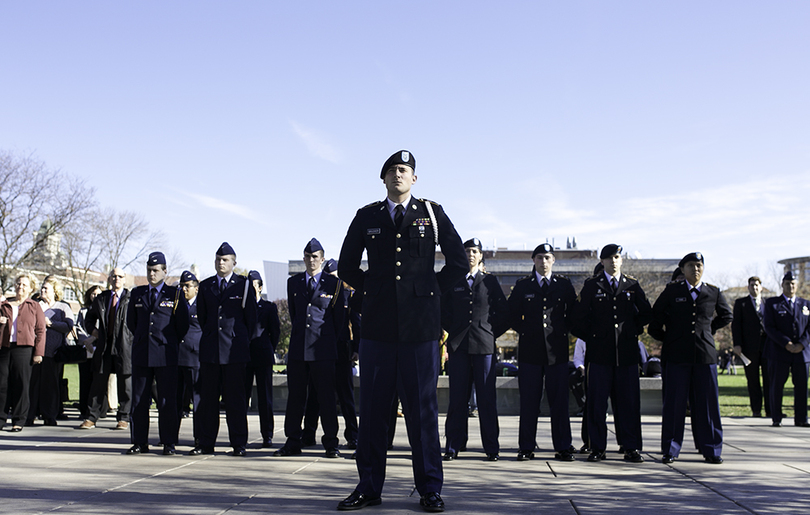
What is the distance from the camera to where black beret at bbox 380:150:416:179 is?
5453 millimetres

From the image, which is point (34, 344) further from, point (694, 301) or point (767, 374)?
point (767, 374)

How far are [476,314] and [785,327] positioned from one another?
662 cm

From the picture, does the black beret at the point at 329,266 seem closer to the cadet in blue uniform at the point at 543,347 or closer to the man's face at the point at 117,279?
the cadet in blue uniform at the point at 543,347

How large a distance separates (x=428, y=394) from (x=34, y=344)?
7763 millimetres

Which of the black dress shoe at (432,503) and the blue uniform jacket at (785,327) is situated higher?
the blue uniform jacket at (785,327)

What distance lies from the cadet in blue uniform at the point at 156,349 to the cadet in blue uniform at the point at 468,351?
311cm

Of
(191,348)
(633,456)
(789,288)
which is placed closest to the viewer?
(633,456)

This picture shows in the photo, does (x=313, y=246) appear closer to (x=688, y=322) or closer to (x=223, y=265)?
(x=223, y=265)

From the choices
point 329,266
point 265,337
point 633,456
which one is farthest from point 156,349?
point 633,456

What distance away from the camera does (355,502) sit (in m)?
4.93

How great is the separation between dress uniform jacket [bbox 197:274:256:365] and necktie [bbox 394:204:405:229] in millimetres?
3199

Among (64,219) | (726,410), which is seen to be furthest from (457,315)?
(64,219)

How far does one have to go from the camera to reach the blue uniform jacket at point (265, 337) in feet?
30.7

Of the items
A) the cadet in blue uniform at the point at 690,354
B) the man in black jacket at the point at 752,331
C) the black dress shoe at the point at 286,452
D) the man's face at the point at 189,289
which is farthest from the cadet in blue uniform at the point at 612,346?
the man in black jacket at the point at 752,331
